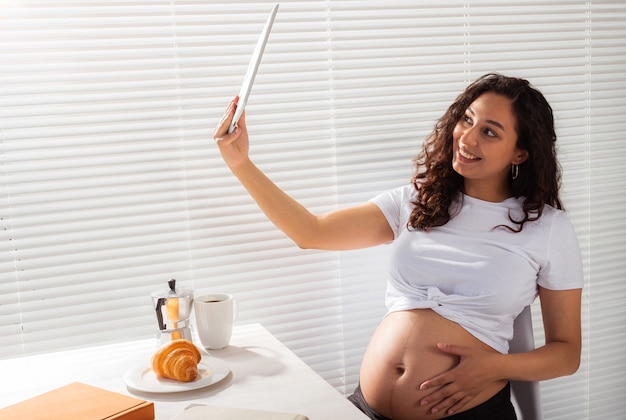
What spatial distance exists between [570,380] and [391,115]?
1086mm

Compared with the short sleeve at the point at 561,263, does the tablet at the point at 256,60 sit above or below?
above

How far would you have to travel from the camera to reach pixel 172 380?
1277 mm

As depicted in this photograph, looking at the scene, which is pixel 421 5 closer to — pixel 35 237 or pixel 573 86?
pixel 573 86

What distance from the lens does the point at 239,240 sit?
1.72 metres

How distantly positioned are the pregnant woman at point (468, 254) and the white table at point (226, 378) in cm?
27

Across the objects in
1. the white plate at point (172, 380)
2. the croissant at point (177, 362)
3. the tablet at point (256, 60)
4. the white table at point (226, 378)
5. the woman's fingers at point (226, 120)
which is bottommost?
the white table at point (226, 378)

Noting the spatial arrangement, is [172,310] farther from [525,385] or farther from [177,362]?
[525,385]

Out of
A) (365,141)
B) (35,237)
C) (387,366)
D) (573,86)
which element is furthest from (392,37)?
(35,237)

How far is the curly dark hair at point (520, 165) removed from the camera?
1603 millimetres

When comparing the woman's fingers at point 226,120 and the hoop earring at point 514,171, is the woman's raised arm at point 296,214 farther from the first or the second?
the hoop earring at point 514,171

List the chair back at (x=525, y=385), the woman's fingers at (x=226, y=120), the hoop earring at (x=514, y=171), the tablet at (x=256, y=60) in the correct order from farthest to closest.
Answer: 1. the hoop earring at (x=514, y=171)
2. the chair back at (x=525, y=385)
3. the woman's fingers at (x=226, y=120)
4. the tablet at (x=256, y=60)

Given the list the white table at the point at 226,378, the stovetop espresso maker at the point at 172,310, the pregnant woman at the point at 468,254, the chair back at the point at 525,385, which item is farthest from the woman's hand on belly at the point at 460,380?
the stovetop espresso maker at the point at 172,310

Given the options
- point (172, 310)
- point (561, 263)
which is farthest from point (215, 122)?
point (561, 263)

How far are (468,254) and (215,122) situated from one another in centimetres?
72
